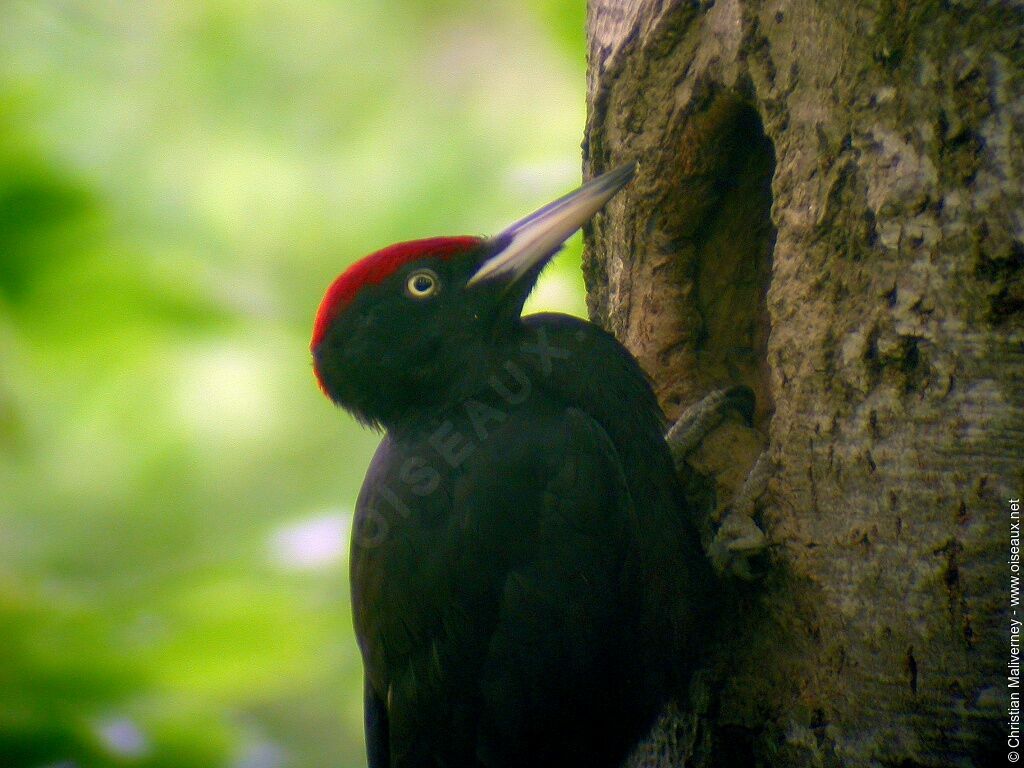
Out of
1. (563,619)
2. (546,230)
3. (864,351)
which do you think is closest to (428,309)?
(546,230)

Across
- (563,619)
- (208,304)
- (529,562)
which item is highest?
(208,304)

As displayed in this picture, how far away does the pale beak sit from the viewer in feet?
8.34

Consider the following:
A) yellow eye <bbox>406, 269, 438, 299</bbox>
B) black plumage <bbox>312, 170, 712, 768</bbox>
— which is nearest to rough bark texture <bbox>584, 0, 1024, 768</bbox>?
black plumage <bbox>312, 170, 712, 768</bbox>

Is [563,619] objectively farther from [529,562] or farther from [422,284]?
[422,284]

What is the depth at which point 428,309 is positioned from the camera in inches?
106

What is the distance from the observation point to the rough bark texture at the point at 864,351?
1.72 metres

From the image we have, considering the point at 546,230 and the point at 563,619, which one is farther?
the point at 546,230

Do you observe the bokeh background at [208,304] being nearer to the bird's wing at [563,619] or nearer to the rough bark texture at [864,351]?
the bird's wing at [563,619]

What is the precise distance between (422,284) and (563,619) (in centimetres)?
101

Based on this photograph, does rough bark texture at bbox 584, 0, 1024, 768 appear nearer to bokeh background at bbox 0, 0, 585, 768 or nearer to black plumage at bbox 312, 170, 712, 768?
black plumage at bbox 312, 170, 712, 768

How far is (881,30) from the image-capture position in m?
1.88

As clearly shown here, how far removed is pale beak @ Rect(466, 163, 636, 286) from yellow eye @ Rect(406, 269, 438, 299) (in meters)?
0.11

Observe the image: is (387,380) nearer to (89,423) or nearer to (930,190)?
(89,423)

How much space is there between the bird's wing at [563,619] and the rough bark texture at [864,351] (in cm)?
27
